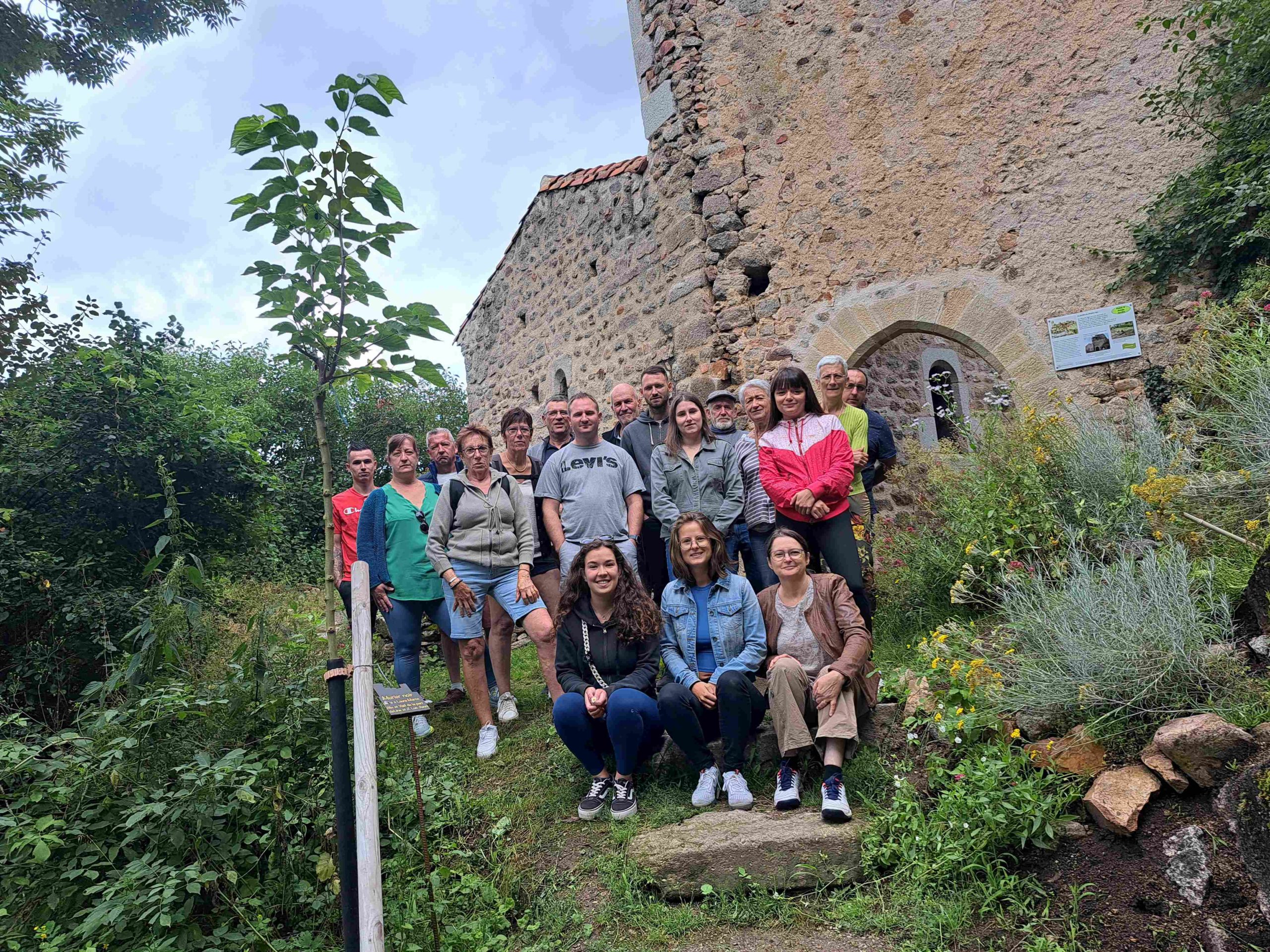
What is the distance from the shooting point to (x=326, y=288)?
78.7 inches

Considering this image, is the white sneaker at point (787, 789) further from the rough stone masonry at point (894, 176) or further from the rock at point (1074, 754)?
the rough stone masonry at point (894, 176)

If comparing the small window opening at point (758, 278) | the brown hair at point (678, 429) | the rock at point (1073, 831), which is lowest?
the rock at point (1073, 831)

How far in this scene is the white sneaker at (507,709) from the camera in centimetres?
460

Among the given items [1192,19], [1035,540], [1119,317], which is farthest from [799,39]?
[1035,540]

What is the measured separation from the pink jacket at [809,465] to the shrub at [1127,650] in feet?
3.58

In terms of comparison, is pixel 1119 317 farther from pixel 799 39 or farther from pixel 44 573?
pixel 44 573

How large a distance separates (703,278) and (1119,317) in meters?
3.15

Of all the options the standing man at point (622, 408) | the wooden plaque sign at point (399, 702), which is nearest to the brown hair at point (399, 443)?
the standing man at point (622, 408)

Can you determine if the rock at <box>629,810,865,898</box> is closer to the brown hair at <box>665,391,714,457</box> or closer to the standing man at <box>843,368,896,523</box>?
the brown hair at <box>665,391,714,457</box>

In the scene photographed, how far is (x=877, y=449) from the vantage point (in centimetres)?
508

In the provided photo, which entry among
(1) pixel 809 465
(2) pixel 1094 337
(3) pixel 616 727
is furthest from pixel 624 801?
(2) pixel 1094 337

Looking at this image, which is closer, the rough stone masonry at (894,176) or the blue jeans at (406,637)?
the blue jeans at (406,637)

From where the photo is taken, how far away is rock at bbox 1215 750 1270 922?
2.23 metres

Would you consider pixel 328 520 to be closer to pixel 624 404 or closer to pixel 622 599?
pixel 622 599
